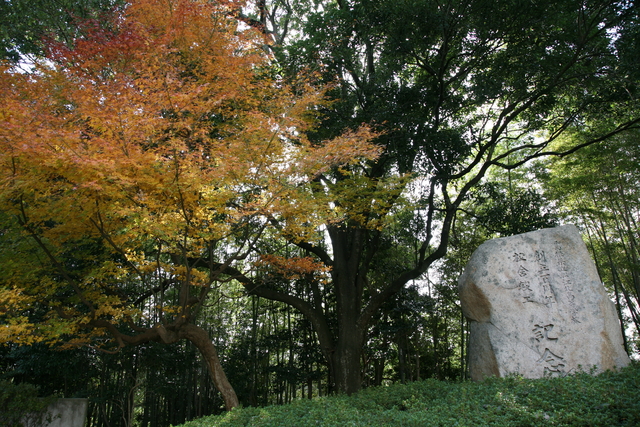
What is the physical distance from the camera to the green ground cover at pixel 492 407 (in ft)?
11.3

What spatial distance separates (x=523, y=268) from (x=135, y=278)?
8086 millimetres

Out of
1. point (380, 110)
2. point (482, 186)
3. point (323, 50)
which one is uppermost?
point (323, 50)

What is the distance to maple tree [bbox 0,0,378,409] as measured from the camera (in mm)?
4242

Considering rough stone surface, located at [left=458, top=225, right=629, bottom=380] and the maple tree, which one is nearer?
the maple tree

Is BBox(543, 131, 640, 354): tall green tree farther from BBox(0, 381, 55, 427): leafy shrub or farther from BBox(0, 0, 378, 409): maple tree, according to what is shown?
BBox(0, 381, 55, 427): leafy shrub

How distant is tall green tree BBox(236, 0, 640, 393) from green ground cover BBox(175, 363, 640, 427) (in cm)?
258

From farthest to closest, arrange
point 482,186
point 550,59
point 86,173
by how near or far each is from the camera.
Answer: point 482,186 < point 550,59 < point 86,173

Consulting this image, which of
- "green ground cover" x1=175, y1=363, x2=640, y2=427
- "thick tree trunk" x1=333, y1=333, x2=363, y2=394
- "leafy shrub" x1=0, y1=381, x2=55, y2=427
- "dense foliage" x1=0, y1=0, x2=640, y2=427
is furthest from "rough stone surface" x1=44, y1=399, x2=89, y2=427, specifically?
"thick tree trunk" x1=333, y1=333, x2=363, y2=394

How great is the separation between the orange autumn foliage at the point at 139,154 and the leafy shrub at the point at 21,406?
1.39m

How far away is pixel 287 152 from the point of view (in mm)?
5398

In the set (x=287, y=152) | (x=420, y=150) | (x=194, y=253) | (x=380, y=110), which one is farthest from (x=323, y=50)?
(x=194, y=253)

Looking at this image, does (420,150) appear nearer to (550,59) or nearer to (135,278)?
(550,59)

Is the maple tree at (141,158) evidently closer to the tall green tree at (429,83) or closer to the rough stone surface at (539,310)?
the tall green tree at (429,83)

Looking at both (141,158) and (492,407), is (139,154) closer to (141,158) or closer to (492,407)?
(141,158)
